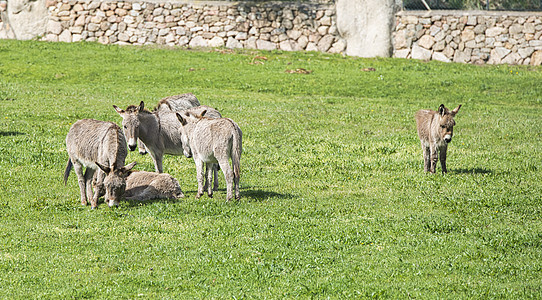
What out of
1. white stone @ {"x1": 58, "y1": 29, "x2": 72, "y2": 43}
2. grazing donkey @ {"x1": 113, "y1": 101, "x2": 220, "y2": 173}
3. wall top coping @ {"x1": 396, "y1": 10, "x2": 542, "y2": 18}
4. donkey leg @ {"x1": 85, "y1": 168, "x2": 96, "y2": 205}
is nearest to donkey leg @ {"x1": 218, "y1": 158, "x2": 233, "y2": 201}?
grazing donkey @ {"x1": 113, "y1": 101, "x2": 220, "y2": 173}

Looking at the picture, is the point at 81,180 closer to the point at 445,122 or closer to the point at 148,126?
the point at 148,126

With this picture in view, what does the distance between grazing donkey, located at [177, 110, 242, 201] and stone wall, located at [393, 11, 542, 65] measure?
1996 cm

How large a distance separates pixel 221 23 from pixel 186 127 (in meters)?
20.0

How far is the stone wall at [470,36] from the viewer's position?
28656mm

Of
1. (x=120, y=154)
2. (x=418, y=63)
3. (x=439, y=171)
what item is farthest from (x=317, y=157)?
(x=418, y=63)

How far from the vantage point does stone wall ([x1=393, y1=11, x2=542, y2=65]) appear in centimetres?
2866

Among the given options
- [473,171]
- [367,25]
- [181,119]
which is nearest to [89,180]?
[181,119]

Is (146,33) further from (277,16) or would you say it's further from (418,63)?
(418,63)

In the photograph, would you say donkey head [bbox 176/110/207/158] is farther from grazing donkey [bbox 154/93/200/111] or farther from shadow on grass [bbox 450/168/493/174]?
shadow on grass [bbox 450/168/493/174]

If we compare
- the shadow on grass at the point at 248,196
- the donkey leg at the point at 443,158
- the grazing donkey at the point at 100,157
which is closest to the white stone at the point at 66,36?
the grazing donkey at the point at 100,157

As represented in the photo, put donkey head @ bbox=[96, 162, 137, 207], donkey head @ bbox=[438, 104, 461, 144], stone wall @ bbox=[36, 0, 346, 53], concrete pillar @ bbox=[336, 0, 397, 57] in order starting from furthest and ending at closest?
stone wall @ bbox=[36, 0, 346, 53] < concrete pillar @ bbox=[336, 0, 397, 57] < donkey head @ bbox=[438, 104, 461, 144] < donkey head @ bbox=[96, 162, 137, 207]

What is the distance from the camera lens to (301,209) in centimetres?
1118

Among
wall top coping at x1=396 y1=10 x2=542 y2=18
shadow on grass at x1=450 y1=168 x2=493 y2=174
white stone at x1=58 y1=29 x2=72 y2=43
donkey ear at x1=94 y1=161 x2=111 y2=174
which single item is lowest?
shadow on grass at x1=450 y1=168 x2=493 y2=174

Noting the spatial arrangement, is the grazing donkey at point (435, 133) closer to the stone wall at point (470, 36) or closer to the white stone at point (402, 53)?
the stone wall at point (470, 36)
